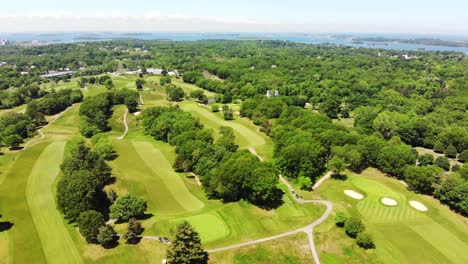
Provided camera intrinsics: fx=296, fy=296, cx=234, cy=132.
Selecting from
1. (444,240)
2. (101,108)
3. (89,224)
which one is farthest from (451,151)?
(101,108)

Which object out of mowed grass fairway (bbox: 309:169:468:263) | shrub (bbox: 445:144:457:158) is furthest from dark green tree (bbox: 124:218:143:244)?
shrub (bbox: 445:144:457:158)

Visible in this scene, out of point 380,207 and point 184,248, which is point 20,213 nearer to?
point 184,248

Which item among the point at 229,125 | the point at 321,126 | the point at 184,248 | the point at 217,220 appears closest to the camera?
the point at 184,248

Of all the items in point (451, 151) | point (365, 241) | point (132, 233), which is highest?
point (451, 151)

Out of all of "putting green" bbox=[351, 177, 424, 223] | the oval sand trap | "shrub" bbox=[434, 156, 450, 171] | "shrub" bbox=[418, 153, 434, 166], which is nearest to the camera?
"putting green" bbox=[351, 177, 424, 223]

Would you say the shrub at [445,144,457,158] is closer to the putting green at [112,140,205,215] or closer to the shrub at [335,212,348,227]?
the shrub at [335,212,348,227]

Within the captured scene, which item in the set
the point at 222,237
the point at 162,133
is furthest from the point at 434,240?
the point at 162,133

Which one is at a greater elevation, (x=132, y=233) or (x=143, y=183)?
(x=132, y=233)

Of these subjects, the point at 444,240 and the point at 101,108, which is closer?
the point at 444,240

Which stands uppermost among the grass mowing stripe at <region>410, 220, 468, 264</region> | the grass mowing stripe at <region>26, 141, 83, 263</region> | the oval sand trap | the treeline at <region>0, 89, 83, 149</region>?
the treeline at <region>0, 89, 83, 149</region>
